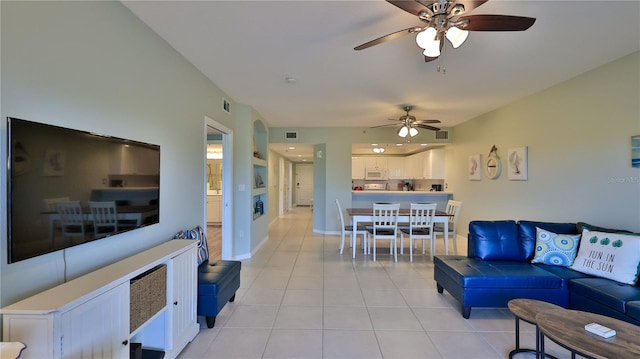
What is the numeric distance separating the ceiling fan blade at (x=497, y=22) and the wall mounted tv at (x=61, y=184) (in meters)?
2.37

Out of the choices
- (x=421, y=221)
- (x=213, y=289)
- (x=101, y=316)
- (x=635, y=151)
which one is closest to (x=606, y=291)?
(x=635, y=151)

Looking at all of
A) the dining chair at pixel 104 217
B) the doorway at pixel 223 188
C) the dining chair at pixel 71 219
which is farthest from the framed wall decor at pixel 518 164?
the dining chair at pixel 71 219

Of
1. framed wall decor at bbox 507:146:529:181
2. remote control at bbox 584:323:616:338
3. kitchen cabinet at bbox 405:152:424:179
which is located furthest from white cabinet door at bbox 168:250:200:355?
kitchen cabinet at bbox 405:152:424:179

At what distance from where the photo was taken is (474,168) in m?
5.68

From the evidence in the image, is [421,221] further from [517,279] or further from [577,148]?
[577,148]

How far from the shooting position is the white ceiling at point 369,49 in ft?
6.85

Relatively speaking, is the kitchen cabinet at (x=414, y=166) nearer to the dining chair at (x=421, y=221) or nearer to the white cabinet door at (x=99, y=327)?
the dining chair at (x=421, y=221)

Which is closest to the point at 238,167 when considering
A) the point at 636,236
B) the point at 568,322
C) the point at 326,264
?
the point at 326,264

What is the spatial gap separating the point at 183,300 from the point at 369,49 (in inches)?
107

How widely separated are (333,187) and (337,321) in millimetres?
4236

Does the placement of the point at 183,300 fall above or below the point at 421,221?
below

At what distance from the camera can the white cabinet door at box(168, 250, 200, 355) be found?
1985 millimetres

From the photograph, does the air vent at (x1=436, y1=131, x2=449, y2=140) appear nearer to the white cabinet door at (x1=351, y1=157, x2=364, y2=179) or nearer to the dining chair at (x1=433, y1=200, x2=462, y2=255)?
the dining chair at (x1=433, y1=200, x2=462, y2=255)

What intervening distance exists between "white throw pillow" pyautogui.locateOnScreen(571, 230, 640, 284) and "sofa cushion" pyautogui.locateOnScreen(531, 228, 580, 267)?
71mm
